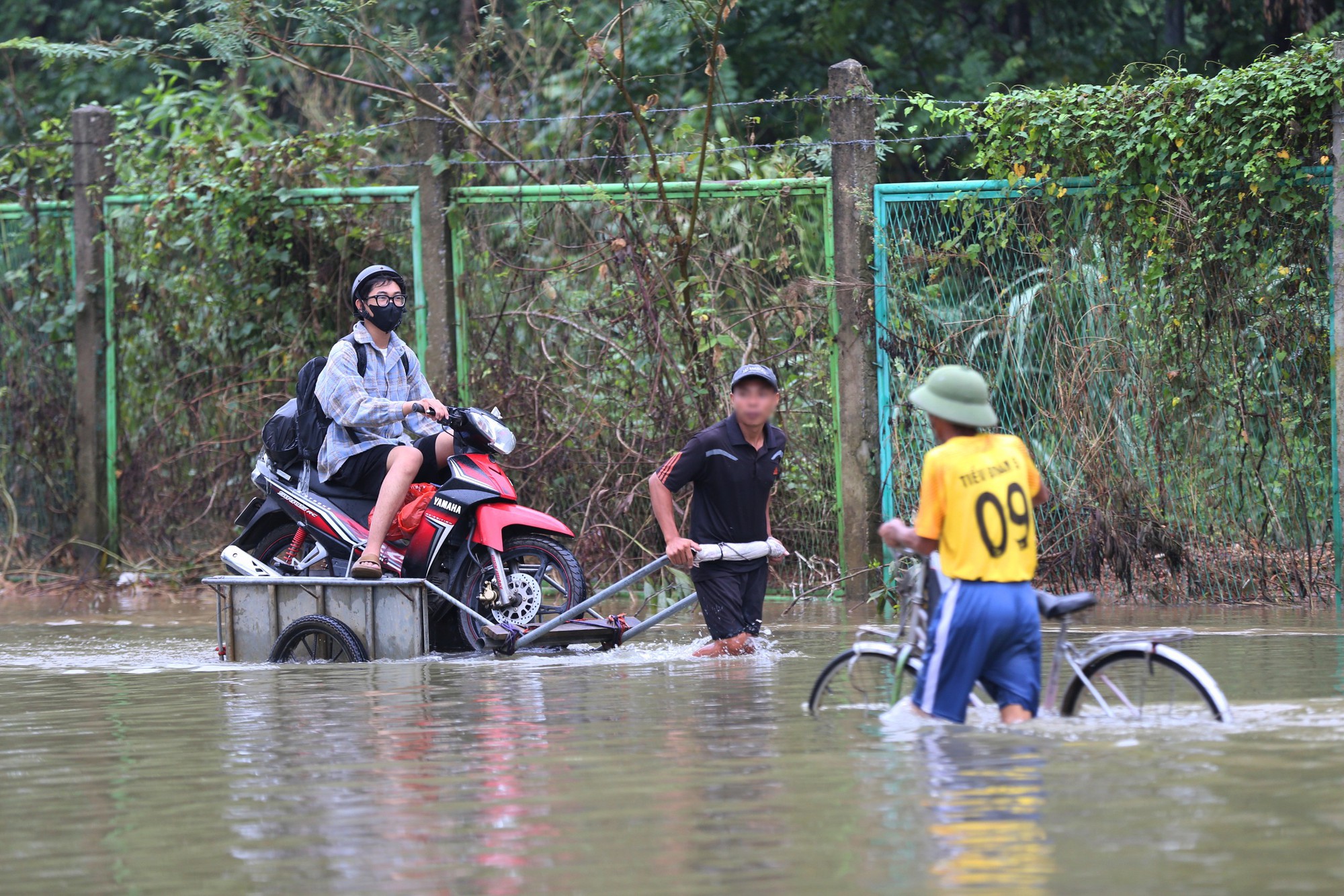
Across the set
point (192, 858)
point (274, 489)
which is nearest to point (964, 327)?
point (274, 489)

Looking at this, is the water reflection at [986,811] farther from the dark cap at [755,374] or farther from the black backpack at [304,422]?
the black backpack at [304,422]

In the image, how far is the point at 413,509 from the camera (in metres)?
9.96

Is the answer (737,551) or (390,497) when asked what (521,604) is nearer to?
(390,497)

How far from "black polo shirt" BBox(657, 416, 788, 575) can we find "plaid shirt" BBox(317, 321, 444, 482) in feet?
5.24

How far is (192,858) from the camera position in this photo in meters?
5.09

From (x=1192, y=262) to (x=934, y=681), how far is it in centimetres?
514

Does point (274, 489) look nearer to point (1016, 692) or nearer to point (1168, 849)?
point (1016, 692)

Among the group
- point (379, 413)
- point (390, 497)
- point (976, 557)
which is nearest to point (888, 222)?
point (379, 413)

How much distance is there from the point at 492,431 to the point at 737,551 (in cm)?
165

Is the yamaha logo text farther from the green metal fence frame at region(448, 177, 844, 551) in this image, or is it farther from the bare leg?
the green metal fence frame at region(448, 177, 844, 551)

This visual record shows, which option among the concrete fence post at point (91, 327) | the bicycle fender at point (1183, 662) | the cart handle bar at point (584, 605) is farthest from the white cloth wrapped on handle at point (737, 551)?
the concrete fence post at point (91, 327)

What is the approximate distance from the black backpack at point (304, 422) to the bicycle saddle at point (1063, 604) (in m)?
4.73

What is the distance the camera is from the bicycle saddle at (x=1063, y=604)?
243 inches

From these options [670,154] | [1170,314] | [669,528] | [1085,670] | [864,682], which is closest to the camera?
[1085,670]
